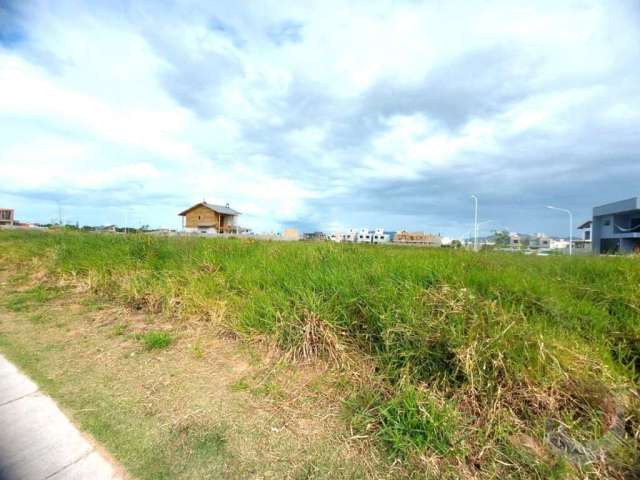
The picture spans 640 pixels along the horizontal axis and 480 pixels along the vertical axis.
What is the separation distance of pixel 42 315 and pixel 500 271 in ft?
20.4

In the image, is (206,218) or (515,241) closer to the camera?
(515,241)

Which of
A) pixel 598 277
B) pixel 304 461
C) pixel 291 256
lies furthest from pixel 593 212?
pixel 304 461

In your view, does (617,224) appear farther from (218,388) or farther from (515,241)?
(218,388)

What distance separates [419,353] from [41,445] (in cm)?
251

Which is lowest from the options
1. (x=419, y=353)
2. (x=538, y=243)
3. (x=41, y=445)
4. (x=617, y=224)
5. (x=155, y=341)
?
A: (x=41, y=445)

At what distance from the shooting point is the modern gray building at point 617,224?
25859mm

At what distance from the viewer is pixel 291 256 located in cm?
484

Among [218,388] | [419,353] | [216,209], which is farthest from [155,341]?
[216,209]

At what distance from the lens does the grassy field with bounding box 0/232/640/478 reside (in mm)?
1621

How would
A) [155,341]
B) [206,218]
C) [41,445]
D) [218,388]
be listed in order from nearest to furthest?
[41,445]
[218,388]
[155,341]
[206,218]

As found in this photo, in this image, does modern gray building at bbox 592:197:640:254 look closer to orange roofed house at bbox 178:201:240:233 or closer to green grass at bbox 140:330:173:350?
green grass at bbox 140:330:173:350

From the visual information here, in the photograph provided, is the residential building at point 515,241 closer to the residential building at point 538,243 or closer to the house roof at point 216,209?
the residential building at point 538,243

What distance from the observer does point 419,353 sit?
7.09ft

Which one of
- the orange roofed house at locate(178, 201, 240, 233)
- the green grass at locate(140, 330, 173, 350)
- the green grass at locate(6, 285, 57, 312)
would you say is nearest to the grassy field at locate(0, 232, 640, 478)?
the green grass at locate(140, 330, 173, 350)
